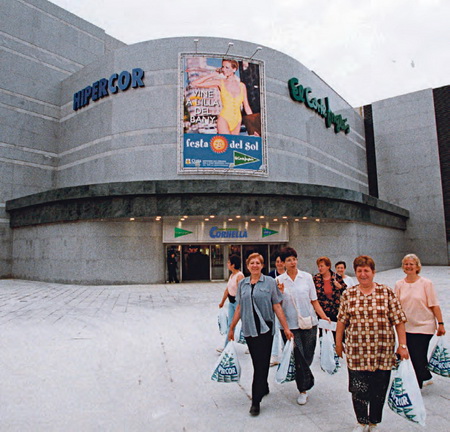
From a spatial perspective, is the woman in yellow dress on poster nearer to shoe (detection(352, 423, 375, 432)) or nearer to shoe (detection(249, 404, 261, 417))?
shoe (detection(249, 404, 261, 417))

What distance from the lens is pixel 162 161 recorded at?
18078 millimetres

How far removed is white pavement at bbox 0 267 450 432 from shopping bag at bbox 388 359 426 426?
0.47 m

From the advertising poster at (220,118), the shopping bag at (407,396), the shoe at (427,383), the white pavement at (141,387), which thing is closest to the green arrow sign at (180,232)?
the advertising poster at (220,118)

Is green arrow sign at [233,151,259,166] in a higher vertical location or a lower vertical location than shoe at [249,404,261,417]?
higher

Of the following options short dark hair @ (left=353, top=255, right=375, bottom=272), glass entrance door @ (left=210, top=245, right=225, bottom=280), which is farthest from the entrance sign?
short dark hair @ (left=353, top=255, right=375, bottom=272)

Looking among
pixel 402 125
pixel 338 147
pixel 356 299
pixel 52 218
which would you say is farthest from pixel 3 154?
pixel 402 125

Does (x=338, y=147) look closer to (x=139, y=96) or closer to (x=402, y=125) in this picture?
(x=402, y=125)

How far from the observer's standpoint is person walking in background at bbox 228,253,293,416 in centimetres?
380

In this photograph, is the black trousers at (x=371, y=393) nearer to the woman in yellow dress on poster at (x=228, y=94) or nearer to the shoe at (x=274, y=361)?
the shoe at (x=274, y=361)

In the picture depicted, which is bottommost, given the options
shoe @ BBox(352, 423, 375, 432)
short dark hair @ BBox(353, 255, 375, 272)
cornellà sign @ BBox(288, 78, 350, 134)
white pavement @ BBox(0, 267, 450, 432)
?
white pavement @ BBox(0, 267, 450, 432)

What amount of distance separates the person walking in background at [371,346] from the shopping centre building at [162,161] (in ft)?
43.2

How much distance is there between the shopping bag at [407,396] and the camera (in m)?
2.96

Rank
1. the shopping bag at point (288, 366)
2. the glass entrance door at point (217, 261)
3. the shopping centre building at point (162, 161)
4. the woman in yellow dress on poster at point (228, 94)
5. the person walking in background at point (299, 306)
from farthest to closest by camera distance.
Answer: the glass entrance door at point (217, 261), the woman in yellow dress on poster at point (228, 94), the shopping centre building at point (162, 161), the person walking in background at point (299, 306), the shopping bag at point (288, 366)

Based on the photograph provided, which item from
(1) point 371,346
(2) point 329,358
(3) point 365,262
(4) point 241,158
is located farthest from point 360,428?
(4) point 241,158
